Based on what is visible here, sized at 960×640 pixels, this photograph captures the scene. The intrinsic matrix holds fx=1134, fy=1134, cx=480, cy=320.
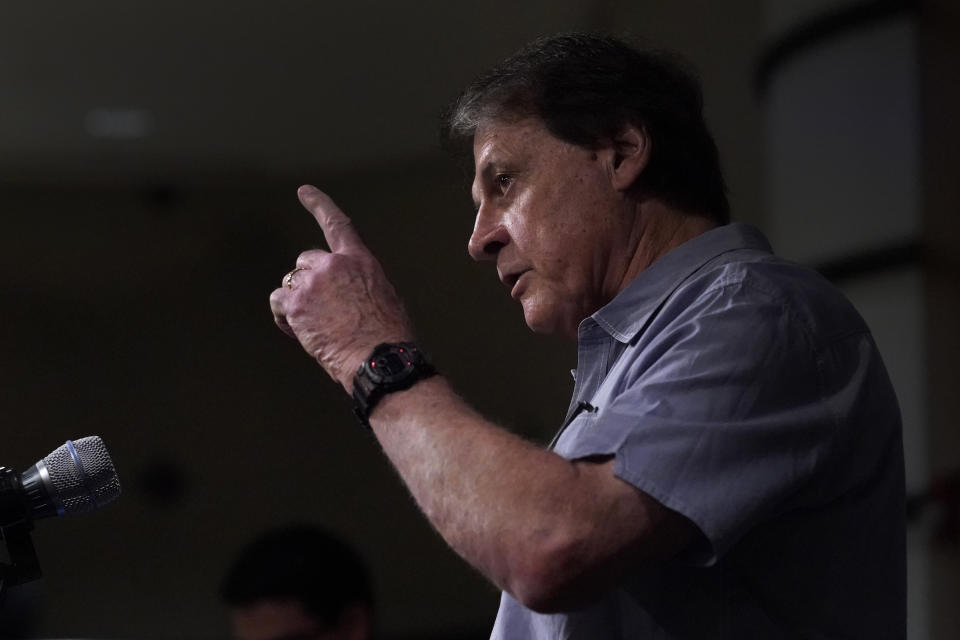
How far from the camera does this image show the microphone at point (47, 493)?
995 mm

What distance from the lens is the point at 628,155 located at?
1123 mm

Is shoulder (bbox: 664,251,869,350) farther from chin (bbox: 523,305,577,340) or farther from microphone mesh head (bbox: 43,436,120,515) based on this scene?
microphone mesh head (bbox: 43,436,120,515)

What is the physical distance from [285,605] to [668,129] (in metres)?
1.25

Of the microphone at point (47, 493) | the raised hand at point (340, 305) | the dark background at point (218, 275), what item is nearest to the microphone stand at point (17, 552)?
the microphone at point (47, 493)

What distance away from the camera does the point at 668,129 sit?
3.85ft

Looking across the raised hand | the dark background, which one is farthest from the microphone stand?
the dark background

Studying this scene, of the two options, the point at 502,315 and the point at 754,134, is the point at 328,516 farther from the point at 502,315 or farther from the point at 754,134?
the point at 754,134

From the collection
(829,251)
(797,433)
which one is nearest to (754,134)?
(829,251)

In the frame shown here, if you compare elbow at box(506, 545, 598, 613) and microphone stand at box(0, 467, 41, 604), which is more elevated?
microphone stand at box(0, 467, 41, 604)

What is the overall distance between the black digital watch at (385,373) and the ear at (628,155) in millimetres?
307

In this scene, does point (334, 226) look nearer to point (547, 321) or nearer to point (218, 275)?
point (547, 321)

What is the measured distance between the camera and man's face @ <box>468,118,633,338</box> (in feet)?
3.60

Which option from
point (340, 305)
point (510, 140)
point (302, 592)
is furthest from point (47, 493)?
point (302, 592)

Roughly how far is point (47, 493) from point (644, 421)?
53 centimetres
